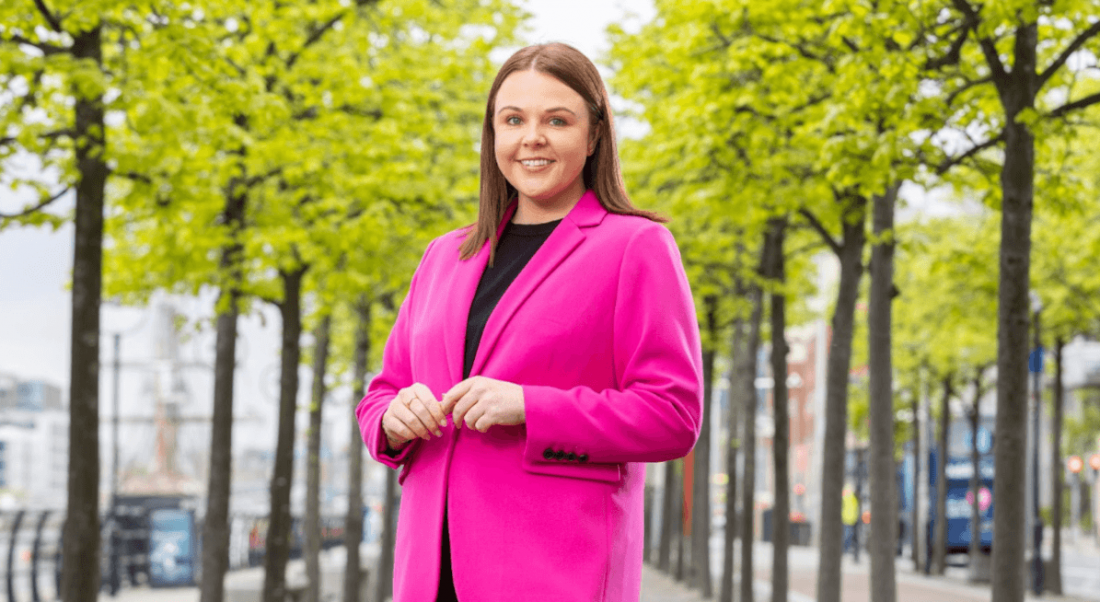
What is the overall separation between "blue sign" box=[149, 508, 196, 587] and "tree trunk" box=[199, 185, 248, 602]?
13.5 m

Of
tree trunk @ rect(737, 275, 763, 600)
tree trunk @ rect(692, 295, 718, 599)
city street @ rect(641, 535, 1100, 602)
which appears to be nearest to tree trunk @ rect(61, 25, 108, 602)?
tree trunk @ rect(737, 275, 763, 600)

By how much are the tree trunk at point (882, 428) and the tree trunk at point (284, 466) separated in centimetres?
618

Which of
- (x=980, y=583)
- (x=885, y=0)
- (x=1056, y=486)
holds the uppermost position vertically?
(x=885, y=0)

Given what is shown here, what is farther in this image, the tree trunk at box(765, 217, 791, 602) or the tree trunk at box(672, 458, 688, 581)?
the tree trunk at box(672, 458, 688, 581)

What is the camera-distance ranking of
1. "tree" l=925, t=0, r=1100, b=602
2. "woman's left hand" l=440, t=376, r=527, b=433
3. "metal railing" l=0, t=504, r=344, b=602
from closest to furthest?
"woman's left hand" l=440, t=376, r=527, b=433, "tree" l=925, t=0, r=1100, b=602, "metal railing" l=0, t=504, r=344, b=602

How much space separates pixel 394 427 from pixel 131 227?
1584cm

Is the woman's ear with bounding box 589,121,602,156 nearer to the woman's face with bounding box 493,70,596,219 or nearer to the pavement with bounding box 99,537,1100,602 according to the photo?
the woman's face with bounding box 493,70,596,219

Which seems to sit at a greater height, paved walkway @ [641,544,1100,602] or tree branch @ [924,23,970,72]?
tree branch @ [924,23,970,72]

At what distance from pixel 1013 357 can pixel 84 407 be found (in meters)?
6.15

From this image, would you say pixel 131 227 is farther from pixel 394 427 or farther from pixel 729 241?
pixel 394 427

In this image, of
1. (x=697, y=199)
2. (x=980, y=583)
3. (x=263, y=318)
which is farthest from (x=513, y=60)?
(x=980, y=583)

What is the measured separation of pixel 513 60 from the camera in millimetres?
2254

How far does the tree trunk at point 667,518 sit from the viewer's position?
91.1 feet

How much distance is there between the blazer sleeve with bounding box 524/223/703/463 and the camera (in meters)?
2.02
